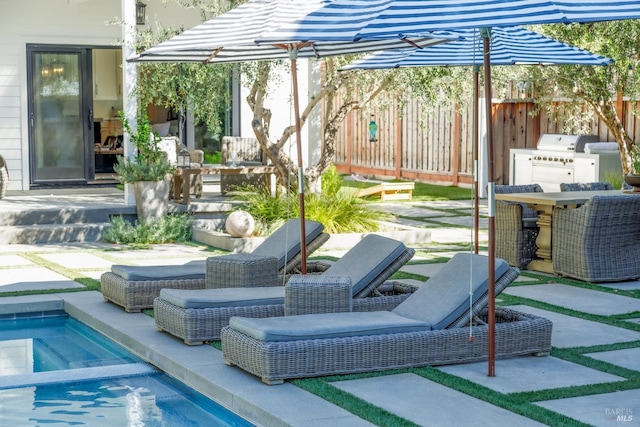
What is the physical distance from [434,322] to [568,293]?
3.09m

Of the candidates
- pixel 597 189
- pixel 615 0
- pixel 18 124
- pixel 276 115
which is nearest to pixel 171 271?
pixel 615 0

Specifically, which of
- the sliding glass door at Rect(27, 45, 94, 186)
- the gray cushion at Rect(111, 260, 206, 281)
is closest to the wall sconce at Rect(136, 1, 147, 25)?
the sliding glass door at Rect(27, 45, 94, 186)

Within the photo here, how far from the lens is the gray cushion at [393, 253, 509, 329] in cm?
639

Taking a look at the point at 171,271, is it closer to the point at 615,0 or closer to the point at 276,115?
the point at 615,0

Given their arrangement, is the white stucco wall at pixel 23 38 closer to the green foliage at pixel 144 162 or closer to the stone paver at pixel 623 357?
the green foliage at pixel 144 162

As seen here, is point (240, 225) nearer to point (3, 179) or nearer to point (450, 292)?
point (3, 179)

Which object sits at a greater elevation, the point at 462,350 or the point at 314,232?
the point at 314,232

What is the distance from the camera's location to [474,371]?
6.18 m

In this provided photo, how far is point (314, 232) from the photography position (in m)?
8.53

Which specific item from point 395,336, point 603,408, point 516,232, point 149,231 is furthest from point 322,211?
point 603,408

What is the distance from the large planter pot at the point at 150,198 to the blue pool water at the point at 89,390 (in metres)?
5.12

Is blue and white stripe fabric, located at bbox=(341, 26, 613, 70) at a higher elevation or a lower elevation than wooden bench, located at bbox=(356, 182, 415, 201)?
higher

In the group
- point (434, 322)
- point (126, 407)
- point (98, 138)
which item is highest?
point (98, 138)

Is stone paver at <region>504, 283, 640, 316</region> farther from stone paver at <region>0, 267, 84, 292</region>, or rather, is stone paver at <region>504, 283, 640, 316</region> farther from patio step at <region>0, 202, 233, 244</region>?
patio step at <region>0, 202, 233, 244</region>
